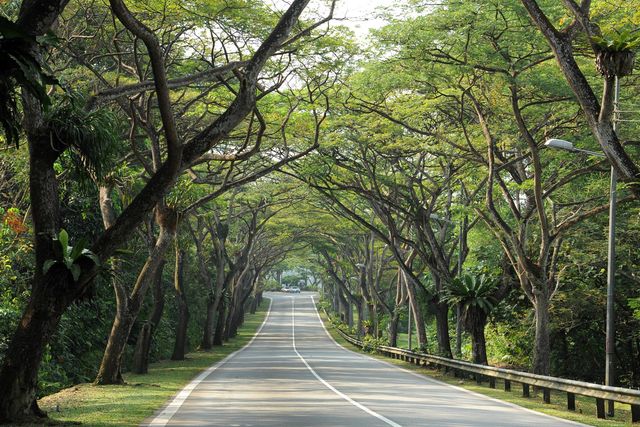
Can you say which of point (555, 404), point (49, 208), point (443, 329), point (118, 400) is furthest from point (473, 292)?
point (49, 208)

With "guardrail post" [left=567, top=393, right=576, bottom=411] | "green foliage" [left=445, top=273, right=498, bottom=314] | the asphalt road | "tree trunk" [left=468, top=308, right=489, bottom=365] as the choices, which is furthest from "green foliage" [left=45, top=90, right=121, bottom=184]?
"tree trunk" [left=468, top=308, right=489, bottom=365]

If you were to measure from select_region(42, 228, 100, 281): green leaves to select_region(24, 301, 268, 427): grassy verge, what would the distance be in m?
2.19

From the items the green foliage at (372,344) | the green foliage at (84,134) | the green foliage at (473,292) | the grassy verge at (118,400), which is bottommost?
the grassy verge at (118,400)

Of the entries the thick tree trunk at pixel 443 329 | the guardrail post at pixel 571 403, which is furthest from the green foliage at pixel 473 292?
the guardrail post at pixel 571 403

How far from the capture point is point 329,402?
58.7ft

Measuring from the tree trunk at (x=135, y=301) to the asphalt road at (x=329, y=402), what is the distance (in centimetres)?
209

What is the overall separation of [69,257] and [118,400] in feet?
20.6

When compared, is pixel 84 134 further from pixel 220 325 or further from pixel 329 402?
pixel 220 325

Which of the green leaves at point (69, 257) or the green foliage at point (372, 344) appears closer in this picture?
the green leaves at point (69, 257)

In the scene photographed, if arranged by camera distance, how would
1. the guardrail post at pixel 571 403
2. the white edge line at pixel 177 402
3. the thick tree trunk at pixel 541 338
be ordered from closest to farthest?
1. the white edge line at pixel 177 402
2. the guardrail post at pixel 571 403
3. the thick tree trunk at pixel 541 338

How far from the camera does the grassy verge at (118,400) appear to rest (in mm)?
14203

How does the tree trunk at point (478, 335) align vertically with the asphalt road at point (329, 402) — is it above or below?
above

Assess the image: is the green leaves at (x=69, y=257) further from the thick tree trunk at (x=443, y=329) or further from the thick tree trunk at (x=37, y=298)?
the thick tree trunk at (x=443, y=329)

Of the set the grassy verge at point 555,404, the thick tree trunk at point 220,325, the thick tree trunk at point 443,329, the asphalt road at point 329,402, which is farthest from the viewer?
the thick tree trunk at point 220,325
